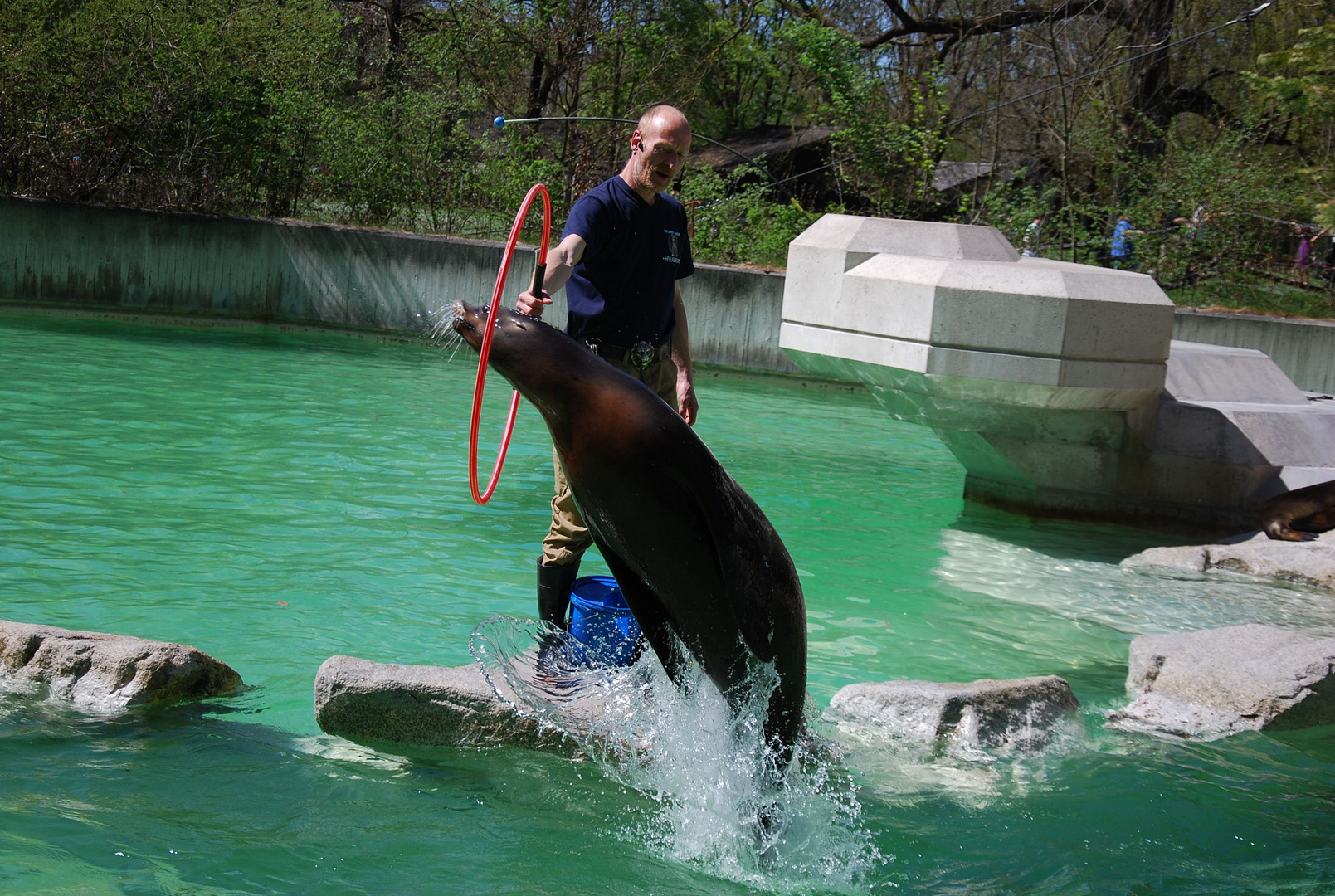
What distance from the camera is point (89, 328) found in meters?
13.4

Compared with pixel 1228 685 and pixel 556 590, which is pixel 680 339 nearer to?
pixel 556 590

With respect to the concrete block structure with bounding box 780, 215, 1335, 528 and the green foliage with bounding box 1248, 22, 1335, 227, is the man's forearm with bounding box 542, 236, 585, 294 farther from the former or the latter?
the green foliage with bounding box 1248, 22, 1335, 227

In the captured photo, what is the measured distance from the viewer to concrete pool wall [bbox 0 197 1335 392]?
14.3 m

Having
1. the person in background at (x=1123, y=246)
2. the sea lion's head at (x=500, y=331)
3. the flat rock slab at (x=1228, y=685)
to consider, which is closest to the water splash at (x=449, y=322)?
the sea lion's head at (x=500, y=331)

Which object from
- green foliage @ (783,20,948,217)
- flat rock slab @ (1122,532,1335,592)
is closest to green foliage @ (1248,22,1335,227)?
green foliage @ (783,20,948,217)

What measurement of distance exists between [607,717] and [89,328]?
11.5 meters

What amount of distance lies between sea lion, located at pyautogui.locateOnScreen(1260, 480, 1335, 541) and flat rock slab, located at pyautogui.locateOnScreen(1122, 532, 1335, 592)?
0.21 m

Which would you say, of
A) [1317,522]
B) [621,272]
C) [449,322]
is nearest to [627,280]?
[621,272]

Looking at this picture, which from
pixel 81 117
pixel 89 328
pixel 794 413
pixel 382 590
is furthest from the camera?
pixel 81 117

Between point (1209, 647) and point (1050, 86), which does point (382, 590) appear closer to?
point (1209, 647)

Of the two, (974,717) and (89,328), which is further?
(89,328)

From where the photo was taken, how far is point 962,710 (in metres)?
4.20

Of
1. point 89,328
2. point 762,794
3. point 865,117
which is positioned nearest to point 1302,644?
point 762,794

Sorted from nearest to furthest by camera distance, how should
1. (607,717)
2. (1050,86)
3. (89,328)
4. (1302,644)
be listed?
(607,717), (1302,644), (89,328), (1050,86)
